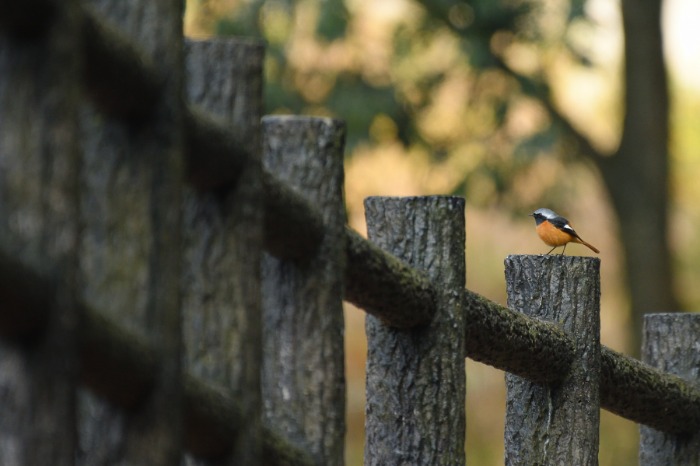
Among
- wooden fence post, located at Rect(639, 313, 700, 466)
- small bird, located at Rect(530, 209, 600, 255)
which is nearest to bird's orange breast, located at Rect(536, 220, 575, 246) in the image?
small bird, located at Rect(530, 209, 600, 255)

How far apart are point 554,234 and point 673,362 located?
2.71 feet

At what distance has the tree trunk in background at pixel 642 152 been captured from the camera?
422 inches

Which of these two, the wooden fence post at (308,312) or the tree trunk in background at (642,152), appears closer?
the wooden fence post at (308,312)

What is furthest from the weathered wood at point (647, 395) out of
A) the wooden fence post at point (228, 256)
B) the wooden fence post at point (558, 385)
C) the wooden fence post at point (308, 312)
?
the wooden fence post at point (228, 256)

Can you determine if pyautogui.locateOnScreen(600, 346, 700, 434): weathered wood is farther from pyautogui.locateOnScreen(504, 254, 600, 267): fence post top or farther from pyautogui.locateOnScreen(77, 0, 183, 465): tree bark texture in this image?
pyautogui.locateOnScreen(77, 0, 183, 465): tree bark texture

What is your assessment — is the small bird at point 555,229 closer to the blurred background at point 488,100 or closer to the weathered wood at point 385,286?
the weathered wood at point 385,286

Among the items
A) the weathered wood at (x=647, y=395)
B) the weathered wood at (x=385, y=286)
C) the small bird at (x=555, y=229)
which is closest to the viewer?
the weathered wood at (x=385, y=286)

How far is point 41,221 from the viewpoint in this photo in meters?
1.63

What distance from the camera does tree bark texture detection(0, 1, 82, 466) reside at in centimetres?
162

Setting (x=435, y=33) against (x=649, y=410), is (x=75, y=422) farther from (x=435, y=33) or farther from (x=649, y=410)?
(x=435, y=33)

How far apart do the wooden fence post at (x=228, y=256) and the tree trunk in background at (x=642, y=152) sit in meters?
8.94

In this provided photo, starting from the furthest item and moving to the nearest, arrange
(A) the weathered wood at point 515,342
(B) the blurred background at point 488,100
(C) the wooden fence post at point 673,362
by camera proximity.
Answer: (B) the blurred background at point 488,100, (C) the wooden fence post at point 673,362, (A) the weathered wood at point 515,342

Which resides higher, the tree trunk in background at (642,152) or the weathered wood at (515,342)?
the tree trunk in background at (642,152)

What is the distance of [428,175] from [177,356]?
888 cm
